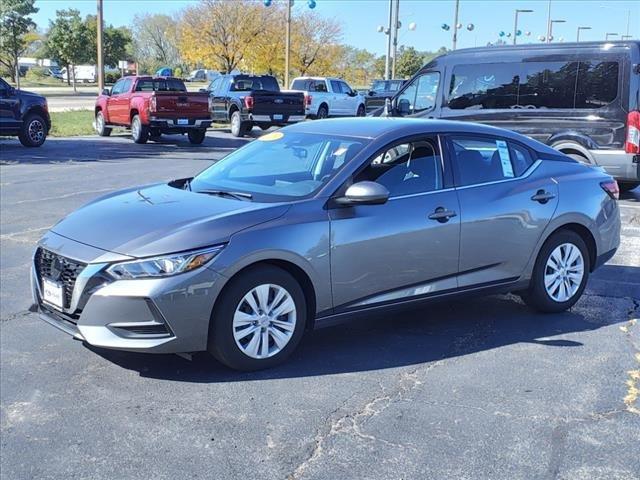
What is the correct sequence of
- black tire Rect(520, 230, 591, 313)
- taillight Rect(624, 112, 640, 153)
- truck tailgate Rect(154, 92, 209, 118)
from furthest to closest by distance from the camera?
truck tailgate Rect(154, 92, 209, 118) < taillight Rect(624, 112, 640, 153) < black tire Rect(520, 230, 591, 313)

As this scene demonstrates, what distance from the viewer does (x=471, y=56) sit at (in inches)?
474

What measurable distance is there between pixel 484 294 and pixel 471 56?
7612 mm

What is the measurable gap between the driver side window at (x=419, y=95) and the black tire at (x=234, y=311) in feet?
28.5

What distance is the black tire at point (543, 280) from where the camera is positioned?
5637 mm

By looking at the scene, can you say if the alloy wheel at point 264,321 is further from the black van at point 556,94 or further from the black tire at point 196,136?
the black tire at point 196,136

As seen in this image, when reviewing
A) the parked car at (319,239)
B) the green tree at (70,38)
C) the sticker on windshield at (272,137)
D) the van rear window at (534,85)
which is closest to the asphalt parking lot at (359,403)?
the parked car at (319,239)

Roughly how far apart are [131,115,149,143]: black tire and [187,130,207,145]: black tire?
1.34 m

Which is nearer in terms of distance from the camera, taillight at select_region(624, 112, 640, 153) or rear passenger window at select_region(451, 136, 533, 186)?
rear passenger window at select_region(451, 136, 533, 186)

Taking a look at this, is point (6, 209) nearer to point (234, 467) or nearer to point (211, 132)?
point (234, 467)

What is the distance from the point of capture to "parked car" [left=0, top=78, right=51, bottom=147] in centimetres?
1823

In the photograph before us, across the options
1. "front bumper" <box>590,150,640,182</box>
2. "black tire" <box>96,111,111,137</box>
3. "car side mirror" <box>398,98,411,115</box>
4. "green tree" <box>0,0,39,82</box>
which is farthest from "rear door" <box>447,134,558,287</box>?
"green tree" <box>0,0,39,82</box>

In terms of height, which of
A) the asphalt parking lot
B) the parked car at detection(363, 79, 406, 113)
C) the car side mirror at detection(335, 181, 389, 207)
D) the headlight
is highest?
the parked car at detection(363, 79, 406, 113)

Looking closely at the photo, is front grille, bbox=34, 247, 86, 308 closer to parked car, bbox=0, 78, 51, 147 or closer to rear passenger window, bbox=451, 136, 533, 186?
rear passenger window, bbox=451, 136, 533, 186

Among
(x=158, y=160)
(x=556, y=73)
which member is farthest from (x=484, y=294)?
(x=158, y=160)
